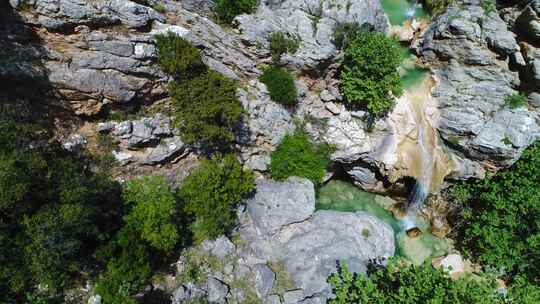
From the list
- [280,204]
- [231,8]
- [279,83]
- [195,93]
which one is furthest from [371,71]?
[195,93]

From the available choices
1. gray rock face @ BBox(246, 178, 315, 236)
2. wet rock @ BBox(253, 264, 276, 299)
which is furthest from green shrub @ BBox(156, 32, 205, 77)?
wet rock @ BBox(253, 264, 276, 299)

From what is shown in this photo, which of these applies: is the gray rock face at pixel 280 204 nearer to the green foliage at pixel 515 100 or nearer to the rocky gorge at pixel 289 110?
the rocky gorge at pixel 289 110

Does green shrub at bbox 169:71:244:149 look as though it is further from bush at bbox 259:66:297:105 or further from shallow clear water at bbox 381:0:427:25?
shallow clear water at bbox 381:0:427:25

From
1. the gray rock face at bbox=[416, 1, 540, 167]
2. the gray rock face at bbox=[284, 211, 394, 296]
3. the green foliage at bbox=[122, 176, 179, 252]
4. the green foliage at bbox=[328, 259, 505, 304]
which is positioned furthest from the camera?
the gray rock face at bbox=[416, 1, 540, 167]

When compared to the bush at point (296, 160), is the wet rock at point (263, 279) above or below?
below

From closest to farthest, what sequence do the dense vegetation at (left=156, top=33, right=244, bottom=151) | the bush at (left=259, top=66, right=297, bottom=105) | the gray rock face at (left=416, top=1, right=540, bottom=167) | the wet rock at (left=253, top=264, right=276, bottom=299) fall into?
the dense vegetation at (left=156, top=33, right=244, bottom=151) < the wet rock at (left=253, top=264, right=276, bottom=299) < the bush at (left=259, top=66, right=297, bottom=105) < the gray rock face at (left=416, top=1, right=540, bottom=167)

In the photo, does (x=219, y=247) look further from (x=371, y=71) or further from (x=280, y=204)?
(x=371, y=71)

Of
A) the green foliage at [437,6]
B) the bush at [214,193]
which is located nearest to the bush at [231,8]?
the bush at [214,193]
